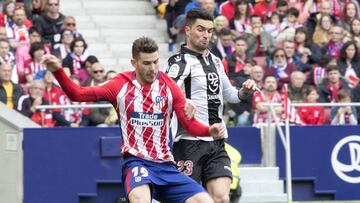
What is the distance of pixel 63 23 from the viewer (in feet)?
62.5

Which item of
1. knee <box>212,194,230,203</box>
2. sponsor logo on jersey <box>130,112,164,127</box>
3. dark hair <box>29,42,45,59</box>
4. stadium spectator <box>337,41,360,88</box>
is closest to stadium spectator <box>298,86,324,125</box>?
stadium spectator <box>337,41,360,88</box>

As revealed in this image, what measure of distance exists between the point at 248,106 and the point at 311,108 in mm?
925

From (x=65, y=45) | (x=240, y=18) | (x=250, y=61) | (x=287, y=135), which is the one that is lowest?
(x=287, y=135)

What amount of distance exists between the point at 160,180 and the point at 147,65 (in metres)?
1.02

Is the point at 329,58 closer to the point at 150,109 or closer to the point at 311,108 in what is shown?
the point at 311,108

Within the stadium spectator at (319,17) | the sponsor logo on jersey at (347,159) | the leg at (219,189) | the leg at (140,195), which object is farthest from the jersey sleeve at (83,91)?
the stadium spectator at (319,17)

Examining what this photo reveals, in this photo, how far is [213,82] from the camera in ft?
39.2

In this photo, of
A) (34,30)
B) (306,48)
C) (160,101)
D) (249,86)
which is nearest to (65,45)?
(34,30)

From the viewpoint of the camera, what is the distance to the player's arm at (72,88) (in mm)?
9945

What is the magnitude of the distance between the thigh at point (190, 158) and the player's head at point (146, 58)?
4.74 feet

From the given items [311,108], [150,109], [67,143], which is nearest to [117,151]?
[67,143]

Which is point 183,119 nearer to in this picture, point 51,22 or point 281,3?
point 51,22

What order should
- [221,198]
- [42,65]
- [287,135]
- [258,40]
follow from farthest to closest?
[258,40], [42,65], [287,135], [221,198]

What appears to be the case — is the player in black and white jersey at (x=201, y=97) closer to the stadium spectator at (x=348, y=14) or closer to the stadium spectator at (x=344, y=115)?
the stadium spectator at (x=344, y=115)
